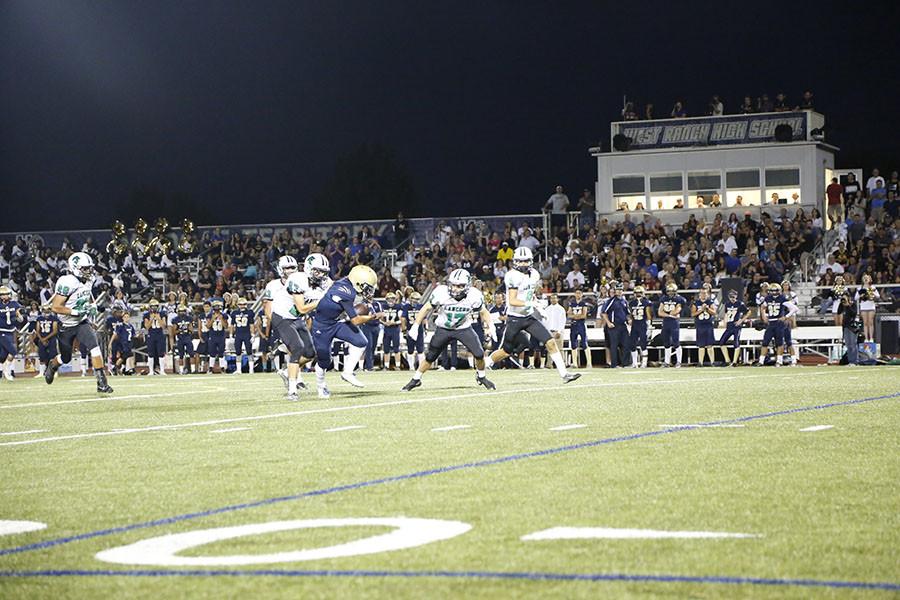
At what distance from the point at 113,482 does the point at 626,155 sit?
33.3 m

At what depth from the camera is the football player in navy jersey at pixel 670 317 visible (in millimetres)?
27469

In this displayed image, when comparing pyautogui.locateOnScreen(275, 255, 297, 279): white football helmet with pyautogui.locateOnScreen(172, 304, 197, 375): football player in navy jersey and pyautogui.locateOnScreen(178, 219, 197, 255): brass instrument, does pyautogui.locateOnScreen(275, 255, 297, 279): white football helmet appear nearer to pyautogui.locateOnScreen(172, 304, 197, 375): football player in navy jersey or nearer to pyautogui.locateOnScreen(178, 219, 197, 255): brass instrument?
pyautogui.locateOnScreen(172, 304, 197, 375): football player in navy jersey

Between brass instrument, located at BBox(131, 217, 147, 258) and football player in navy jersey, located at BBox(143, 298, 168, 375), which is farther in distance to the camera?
brass instrument, located at BBox(131, 217, 147, 258)

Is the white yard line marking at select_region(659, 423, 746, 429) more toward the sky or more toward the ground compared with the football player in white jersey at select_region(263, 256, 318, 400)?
more toward the ground

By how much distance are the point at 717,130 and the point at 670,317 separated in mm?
12720

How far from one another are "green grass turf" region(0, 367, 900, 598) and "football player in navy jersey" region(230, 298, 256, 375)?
16.1 m

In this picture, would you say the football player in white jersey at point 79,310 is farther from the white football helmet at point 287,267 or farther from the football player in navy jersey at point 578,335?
the football player in navy jersey at point 578,335

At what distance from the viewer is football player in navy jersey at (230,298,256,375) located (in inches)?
1176

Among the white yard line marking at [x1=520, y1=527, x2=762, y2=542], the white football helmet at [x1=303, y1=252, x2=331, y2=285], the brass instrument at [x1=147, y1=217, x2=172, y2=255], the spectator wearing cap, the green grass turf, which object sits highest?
the brass instrument at [x1=147, y1=217, x2=172, y2=255]

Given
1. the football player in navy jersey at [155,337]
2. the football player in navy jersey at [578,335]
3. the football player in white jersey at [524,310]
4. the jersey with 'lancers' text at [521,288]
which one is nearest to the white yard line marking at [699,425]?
the football player in white jersey at [524,310]

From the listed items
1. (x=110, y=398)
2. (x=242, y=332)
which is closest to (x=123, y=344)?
(x=242, y=332)

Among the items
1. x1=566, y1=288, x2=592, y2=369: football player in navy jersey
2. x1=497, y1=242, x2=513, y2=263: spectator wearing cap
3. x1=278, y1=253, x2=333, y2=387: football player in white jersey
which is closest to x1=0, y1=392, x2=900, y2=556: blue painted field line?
x1=278, y1=253, x2=333, y2=387: football player in white jersey

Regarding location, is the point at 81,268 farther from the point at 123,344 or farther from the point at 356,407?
the point at 123,344

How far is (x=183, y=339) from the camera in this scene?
30.5 meters
